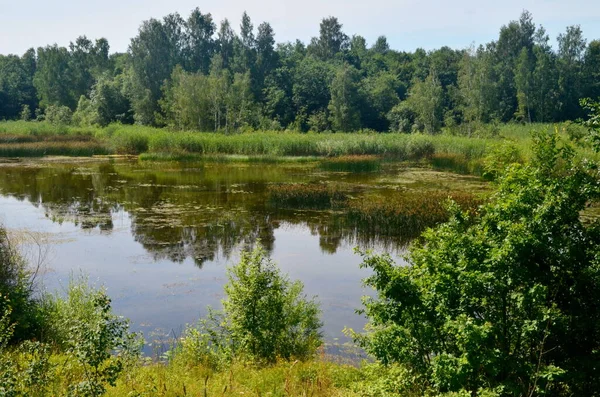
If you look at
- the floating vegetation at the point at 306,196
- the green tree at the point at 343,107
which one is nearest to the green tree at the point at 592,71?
the green tree at the point at 343,107

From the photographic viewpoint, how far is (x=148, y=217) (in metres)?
18.7

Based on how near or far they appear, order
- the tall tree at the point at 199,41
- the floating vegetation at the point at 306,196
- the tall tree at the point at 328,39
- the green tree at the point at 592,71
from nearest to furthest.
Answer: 1. the floating vegetation at the point at 306,196
2. the green tree at the point at 592,71
3. the tall tree at the point at 199,41
4. the tall tree at the point at 328,39

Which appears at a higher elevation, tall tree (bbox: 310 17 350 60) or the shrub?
tall tree (bbox: 310 17 350 60)

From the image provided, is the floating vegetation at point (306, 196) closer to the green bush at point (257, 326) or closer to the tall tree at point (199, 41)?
the green bush at point (257, 326)

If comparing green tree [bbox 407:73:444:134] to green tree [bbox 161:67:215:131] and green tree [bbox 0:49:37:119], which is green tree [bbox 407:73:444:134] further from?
green tree [bbox 0:49:37:119]

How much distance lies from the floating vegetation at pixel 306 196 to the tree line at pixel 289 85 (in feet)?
81.8

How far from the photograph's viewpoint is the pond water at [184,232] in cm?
1117

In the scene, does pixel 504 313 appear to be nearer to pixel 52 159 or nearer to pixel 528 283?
pixel 528 283

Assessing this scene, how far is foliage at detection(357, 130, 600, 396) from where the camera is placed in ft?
15.9

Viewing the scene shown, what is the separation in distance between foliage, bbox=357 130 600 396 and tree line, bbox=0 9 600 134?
43495 millimetres

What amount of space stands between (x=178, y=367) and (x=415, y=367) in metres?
3.39

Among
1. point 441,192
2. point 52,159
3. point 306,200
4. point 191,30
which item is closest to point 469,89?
point 441,192

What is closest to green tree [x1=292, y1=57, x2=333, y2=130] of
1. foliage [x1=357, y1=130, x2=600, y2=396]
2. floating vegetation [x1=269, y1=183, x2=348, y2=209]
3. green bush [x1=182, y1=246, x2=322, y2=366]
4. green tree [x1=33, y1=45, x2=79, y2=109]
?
green tree [x1=33, y1=45, x2=79, y2=109]

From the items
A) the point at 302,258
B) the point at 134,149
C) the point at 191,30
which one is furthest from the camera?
the point at 191,30
